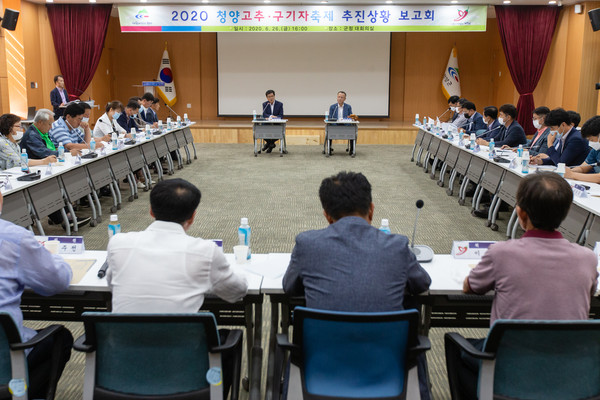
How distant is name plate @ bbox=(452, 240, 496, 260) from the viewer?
8.31ft

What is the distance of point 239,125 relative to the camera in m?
12.3

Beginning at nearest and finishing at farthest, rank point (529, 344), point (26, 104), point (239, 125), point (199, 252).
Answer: point (529, 344) < point (199, 252) < point (26, 104) < point (239, 125)

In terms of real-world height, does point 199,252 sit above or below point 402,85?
below

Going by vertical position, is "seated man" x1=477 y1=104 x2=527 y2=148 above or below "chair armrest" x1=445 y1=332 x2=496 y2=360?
above

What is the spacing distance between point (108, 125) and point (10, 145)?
222 centimetres

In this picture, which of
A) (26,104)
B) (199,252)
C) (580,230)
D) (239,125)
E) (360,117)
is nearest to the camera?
(199,252)

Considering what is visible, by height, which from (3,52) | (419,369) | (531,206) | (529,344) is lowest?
(419,369)

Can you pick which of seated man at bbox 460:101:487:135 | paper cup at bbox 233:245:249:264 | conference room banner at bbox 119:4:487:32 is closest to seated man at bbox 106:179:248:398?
paper cup at bbox 233:245:249:264

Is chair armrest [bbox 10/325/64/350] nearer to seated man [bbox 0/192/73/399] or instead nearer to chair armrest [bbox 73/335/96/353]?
seated man [bbox 0/192/73/399]

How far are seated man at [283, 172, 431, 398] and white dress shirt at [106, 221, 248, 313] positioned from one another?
0.28m

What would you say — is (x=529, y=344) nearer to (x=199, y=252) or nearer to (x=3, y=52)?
(x=199, y=252)

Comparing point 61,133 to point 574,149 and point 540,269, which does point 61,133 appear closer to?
point 574,149

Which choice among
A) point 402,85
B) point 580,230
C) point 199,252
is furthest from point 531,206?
point 402,85

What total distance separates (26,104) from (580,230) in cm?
997
